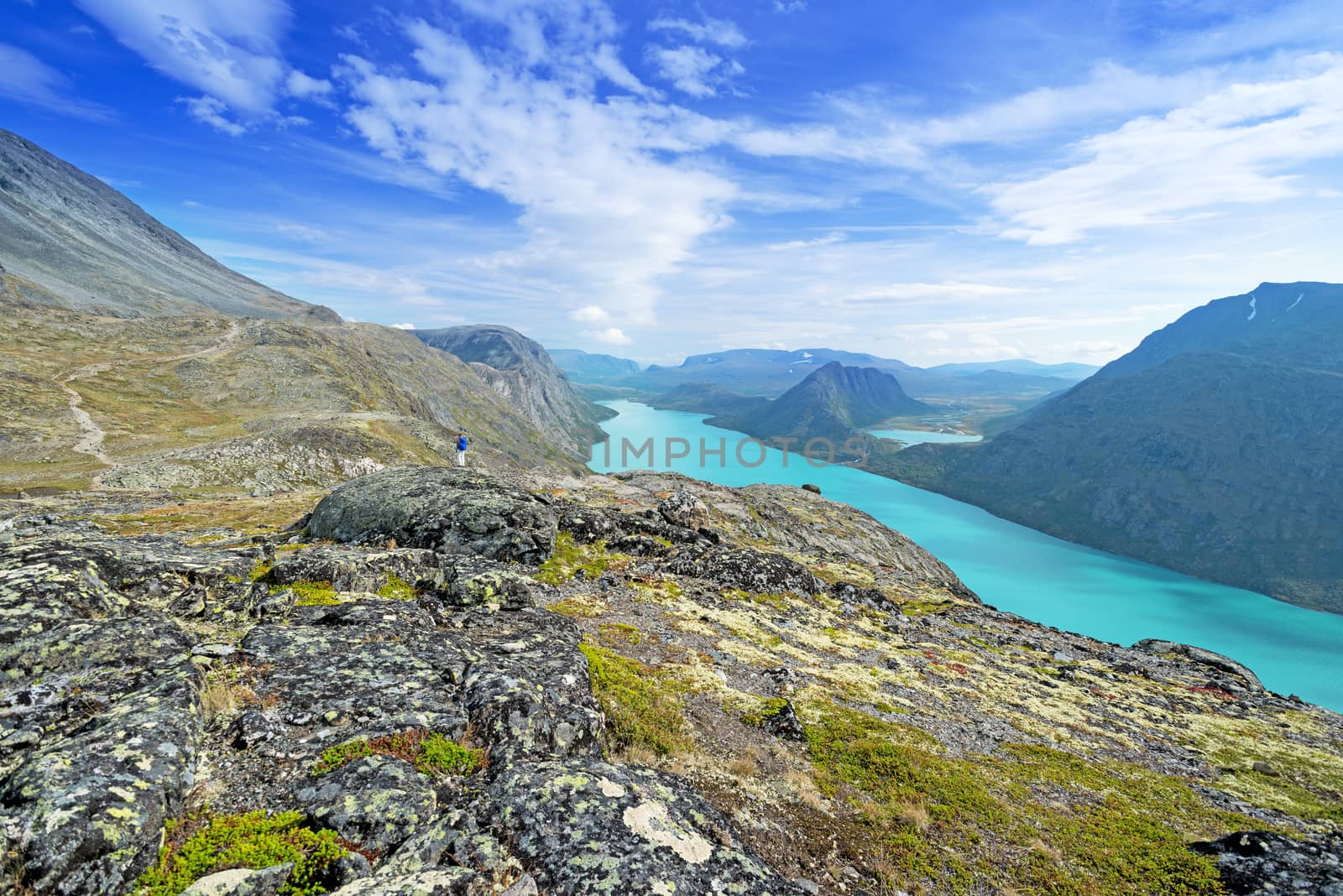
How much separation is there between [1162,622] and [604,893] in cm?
19681

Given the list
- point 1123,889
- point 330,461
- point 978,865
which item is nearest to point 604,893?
point 978,865

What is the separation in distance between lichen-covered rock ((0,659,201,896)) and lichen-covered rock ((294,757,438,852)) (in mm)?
1752

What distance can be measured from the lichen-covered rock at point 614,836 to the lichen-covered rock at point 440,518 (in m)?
17.3

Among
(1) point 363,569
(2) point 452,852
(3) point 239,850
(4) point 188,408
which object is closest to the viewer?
(3) point 239,850

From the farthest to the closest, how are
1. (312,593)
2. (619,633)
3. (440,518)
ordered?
(440,518) → (619,633) → (312,593)

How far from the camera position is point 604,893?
7273 millimetres

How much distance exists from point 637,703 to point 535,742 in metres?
4.27

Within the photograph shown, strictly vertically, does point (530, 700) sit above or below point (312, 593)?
below

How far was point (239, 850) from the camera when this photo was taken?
6680mm

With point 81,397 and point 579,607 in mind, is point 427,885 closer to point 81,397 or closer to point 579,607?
point 579,607

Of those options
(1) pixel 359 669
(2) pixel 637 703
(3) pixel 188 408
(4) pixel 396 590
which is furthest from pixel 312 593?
(3) pixel 188 408

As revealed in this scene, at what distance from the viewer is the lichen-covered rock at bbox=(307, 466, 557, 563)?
25.3 metres

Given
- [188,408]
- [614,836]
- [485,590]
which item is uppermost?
[188,408]

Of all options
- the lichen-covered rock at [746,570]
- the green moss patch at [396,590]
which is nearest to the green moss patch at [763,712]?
the green moss patch at [396,590]
